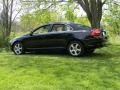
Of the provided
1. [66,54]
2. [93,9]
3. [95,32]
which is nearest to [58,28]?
[66,54]

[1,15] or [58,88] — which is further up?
[1,15]

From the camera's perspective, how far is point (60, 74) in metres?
10.6

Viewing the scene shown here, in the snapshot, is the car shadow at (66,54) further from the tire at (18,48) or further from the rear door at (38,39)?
the tire at (18,48)

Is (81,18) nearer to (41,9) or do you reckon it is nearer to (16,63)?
(41,9)

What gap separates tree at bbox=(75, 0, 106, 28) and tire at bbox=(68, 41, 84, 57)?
8060 millimetres

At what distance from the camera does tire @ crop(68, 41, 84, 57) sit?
14.1 meters

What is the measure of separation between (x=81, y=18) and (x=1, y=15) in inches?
346

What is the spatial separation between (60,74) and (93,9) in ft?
41.0

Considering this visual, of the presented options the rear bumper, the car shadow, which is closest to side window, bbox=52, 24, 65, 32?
the car shadow

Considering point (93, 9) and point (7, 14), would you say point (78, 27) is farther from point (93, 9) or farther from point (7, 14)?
point (7, 14)

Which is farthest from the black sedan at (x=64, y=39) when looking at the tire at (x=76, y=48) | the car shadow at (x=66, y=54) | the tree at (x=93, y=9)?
the tree at (x=93, y=9)

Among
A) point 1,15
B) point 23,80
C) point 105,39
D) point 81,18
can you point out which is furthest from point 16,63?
point 81,18

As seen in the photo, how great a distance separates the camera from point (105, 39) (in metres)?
14.6

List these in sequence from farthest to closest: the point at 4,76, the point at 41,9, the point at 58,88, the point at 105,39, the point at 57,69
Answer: the point at 41,9
the point at 105,39
the point at 57,69
the point at 4,76
the point at 58,88
